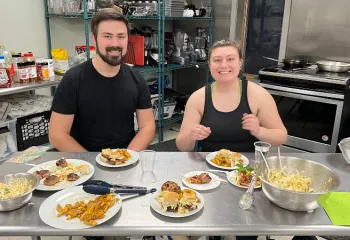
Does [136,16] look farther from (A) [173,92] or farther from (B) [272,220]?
(B) [272,220]

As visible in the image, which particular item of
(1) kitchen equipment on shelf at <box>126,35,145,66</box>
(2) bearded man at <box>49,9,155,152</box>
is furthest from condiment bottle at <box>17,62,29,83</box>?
(1) kitchen equipment on shelf at <box>126,35,145,66</box>

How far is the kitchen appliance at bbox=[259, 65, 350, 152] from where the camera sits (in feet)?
8.75

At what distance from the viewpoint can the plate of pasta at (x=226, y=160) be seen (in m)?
1.44

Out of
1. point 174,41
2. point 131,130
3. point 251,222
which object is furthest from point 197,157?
point 174,41

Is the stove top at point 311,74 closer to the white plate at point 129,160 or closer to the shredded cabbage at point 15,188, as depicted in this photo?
the white plate at point 129,160

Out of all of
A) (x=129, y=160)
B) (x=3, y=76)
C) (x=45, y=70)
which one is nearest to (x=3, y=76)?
(x=3, y=76)

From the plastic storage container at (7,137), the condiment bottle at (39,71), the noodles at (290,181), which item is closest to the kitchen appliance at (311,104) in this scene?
the noodles at (290,181)

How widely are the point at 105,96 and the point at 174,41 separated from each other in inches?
84.3

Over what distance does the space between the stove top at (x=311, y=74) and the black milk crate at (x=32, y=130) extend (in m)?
2.11

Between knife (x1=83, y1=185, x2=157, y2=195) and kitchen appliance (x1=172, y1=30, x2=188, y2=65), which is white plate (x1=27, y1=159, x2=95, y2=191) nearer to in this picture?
knife (x1=83, y1=185, x2=157, y2=195)

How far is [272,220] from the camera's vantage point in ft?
3.44

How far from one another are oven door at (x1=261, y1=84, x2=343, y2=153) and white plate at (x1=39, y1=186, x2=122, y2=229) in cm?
222

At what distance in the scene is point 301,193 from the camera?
3.35 feet

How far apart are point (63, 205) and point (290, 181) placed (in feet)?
2.67
